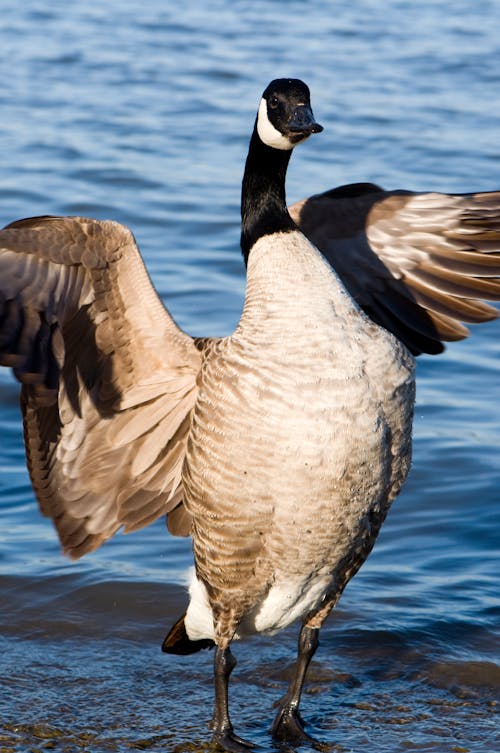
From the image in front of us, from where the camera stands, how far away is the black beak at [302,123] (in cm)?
523

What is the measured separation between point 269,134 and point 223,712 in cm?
252

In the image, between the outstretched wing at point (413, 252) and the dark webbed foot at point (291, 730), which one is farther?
the outstretched wing at point (413, 252)

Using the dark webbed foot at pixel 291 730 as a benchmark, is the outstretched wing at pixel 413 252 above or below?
above

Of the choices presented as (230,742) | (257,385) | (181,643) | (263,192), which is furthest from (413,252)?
(230,742)

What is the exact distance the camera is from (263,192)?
5.53 meters

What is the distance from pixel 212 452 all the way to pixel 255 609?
87cm

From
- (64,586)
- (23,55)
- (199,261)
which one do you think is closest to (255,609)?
(64,586)

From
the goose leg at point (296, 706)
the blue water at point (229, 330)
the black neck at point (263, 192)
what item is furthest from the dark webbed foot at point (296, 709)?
the black neck at point (263, 192)

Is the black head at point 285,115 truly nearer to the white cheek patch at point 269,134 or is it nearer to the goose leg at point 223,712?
the white cheek patch at point 269,134

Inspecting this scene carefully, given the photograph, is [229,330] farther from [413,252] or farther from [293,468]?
[293,468]

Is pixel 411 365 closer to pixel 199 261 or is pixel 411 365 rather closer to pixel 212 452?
pixel 212 452

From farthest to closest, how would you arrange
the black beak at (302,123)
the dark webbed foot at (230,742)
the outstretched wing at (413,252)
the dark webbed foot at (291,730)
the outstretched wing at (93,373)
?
the outstretched wing at (413,252) → the dark webbed foot at (291,730) → the dark webbed foot at (230,742) → the black beak at (302,123) → the outstretched wing at (93,373)

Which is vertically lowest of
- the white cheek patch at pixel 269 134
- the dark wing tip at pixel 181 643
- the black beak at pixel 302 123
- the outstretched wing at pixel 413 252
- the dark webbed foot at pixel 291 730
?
the dark webbed foot at pixel 291 730

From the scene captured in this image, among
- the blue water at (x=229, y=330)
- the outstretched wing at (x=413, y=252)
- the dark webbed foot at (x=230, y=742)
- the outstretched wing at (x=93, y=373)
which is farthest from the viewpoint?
the outstretched wing at (x=413, y=252)
